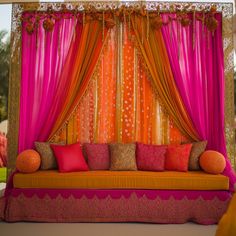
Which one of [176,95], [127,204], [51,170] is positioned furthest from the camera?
[176,95]

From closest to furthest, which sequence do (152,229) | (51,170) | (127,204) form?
(152,229), (127,204), (51,170)

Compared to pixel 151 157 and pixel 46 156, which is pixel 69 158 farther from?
pixel 151 157

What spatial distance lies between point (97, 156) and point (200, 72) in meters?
1.86

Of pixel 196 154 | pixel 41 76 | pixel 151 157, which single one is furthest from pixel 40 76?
pixel 196 154

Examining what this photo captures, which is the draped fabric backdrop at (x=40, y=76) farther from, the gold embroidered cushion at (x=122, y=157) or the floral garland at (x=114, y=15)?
the gold embroidered cushion at (x=122, y=157)

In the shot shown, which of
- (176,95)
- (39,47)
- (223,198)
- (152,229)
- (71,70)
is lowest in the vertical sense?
(152,229)

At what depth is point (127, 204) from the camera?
12.2ft

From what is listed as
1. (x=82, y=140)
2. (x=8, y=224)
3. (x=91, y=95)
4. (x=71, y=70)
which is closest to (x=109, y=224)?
(x=8, y=224)

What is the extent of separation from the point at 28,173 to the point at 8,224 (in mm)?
603

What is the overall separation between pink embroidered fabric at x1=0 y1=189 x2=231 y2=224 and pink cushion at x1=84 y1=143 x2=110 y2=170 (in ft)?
1.81

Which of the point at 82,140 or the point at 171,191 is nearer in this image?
the point at 171,191

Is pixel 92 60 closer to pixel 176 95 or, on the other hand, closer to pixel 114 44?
pixel 114 44

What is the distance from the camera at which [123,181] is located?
149 inches

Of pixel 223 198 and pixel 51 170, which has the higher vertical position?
pixel 51 170
